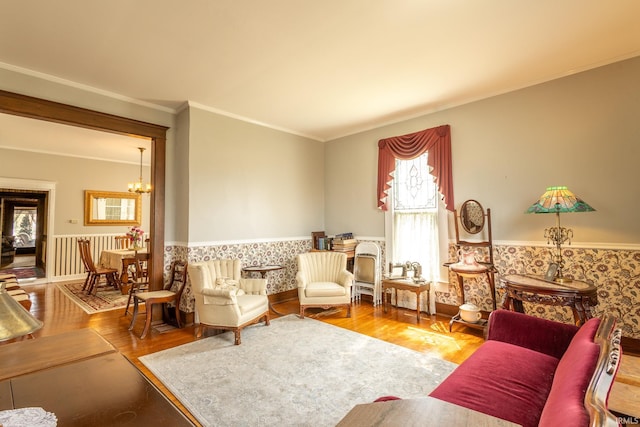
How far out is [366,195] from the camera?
5273mm

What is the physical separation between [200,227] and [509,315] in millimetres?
3655

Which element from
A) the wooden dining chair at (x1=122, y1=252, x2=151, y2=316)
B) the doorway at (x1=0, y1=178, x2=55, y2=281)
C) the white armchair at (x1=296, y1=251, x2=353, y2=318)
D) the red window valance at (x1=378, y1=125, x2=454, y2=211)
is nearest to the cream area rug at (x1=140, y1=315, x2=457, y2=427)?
the white armchair at (x1=296, y1=251, x2=353, y2=318)

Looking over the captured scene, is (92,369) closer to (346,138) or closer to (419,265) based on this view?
(419,265)

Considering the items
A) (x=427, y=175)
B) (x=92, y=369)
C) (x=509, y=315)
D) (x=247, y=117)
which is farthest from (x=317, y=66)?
(x=92, y=369)

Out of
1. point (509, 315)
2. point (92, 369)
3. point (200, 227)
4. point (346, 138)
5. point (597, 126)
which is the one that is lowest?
point (509, 315)

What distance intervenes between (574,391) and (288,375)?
2.15 meters

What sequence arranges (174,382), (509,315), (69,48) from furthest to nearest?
(69,48) < (174,382) < (509,315)

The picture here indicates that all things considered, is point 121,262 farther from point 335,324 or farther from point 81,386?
point 81,386

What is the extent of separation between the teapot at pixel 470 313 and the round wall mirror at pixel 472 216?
97 cm

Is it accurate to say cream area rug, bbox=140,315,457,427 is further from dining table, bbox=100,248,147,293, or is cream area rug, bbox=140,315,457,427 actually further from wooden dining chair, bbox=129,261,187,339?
dining table, bbox=100,248,147,293

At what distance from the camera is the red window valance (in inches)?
166

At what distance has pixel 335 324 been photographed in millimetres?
3943

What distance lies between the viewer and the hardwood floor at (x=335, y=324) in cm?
319

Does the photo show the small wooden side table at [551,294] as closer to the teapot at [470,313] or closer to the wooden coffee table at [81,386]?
the teapot at [470,313]
